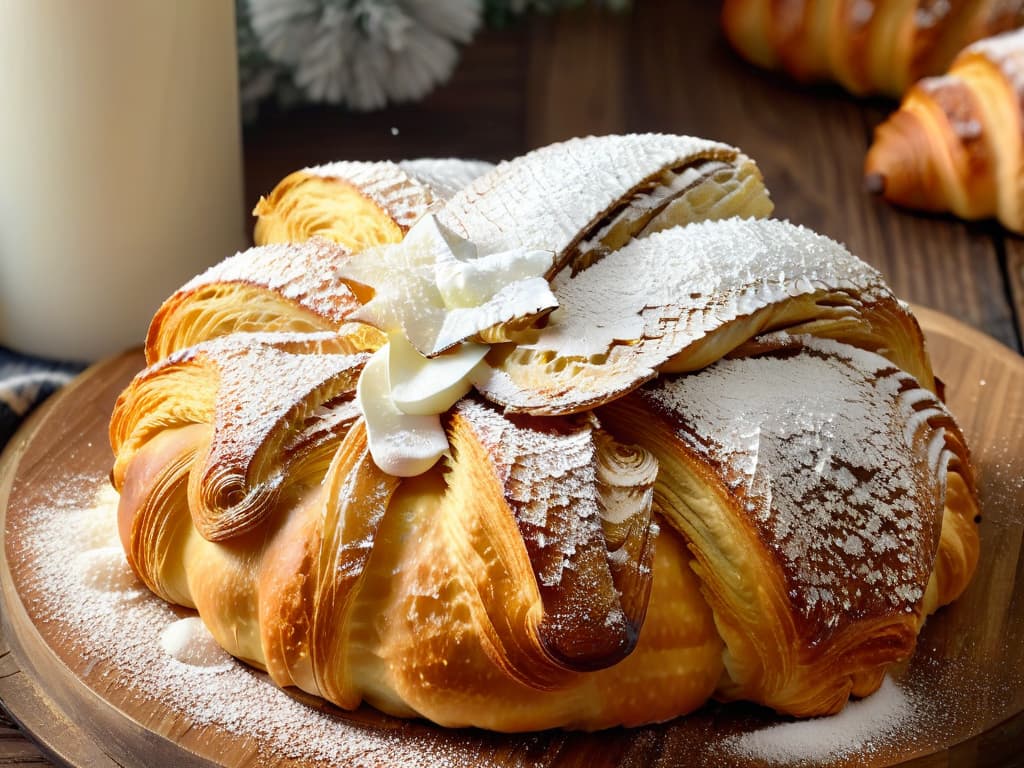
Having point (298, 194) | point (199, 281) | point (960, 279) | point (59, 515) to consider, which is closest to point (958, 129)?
point (960, 279)

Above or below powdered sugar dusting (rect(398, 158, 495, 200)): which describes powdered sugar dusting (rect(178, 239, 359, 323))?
below

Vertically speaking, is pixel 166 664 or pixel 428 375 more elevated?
pixel 428 375

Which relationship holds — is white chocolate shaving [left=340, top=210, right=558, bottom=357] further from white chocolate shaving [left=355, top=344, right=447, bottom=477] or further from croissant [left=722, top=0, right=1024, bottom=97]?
croissant [left=722, top=0, right=1024, bottom=97]

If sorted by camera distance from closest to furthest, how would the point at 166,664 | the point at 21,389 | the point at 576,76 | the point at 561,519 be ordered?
the point at 561,519
the point at 166,664
the point at 21,389
the point at 576,76

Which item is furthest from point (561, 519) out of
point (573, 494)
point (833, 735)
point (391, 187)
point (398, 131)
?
point (398, 131)

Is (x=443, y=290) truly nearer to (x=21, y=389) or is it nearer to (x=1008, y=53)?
(x=21, y=389)

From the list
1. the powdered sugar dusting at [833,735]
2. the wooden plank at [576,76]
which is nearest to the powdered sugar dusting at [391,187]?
the powdered sugar dusting at [833,735]

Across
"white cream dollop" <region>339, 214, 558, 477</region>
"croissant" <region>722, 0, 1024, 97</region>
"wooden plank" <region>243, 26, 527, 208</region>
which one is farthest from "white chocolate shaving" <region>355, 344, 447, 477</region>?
"croissant" <region>722, 0, 1024, 97</region>
